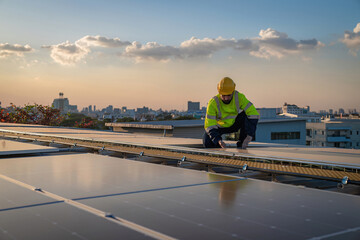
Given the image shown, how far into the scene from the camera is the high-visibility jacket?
8484 mm

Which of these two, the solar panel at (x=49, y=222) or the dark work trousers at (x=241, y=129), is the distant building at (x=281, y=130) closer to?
the dark work trousers at (x=241, y=129)

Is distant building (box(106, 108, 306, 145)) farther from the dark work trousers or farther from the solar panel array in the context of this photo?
the solar panel array

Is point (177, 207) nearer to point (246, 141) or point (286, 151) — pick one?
point (286, 151)

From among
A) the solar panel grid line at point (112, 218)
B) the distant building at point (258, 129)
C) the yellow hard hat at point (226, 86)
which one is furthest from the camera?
the distant building at point (258, 129)

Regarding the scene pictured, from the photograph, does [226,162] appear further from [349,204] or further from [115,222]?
[115,222]

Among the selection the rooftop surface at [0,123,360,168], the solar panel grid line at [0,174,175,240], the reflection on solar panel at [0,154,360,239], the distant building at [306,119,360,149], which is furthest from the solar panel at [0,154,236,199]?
the distant building at [306,119,360,149]

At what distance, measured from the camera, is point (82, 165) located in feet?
20.6

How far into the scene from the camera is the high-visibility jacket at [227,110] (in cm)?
848

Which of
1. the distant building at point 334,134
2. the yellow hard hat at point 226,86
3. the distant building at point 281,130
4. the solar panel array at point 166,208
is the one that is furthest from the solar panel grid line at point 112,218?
the distant building at point 334,134

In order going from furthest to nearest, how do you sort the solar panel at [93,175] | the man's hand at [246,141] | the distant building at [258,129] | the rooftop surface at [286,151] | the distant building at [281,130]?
the distant building at [281,130], the distant building at [258,129], the man's hand at [246,141], the rooftop surface at [286,151], the solar panel at [93,175]

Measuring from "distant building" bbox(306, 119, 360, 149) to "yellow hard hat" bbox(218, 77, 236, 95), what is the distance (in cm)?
8425

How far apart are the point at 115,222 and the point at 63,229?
380mm

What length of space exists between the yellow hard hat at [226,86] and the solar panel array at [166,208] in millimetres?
3149

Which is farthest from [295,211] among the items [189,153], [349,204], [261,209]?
[189,153]
